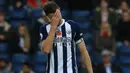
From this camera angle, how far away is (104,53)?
1166cm

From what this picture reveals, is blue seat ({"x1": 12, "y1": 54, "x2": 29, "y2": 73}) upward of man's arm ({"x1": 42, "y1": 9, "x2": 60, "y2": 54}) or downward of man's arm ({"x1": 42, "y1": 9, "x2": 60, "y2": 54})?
upward

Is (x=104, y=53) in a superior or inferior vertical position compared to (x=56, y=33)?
superior

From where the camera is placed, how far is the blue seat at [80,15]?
13211 mm

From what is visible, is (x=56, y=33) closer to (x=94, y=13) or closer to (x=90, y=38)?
(x=90, y=38)

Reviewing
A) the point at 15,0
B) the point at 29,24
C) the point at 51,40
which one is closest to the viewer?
the point at 51,40

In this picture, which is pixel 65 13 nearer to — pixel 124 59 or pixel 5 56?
pixel 5 56

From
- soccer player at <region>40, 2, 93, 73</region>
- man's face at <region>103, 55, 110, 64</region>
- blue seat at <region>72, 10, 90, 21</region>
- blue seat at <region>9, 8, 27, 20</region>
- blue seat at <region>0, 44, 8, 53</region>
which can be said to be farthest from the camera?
blue seat at <region>9, 8, 27, 20</region>

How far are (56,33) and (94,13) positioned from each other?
7819mm

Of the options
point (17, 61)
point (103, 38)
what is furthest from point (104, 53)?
point (17, 61)

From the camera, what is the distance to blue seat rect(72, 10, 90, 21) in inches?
520

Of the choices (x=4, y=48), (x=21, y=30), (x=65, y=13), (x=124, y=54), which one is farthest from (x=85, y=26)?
(x=4, y=48)

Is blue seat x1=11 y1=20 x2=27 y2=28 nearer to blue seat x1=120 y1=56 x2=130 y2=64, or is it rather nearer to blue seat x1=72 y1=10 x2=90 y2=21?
blue seat x1=72 y1=10 x2=90 y2=21

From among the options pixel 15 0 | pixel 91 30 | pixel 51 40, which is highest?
pixel 15 0

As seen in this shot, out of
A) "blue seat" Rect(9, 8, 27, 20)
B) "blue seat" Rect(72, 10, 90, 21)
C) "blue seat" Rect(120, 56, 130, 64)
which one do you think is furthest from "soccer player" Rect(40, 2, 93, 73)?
"blue seat" Rect(9, 8, 27, 20)
